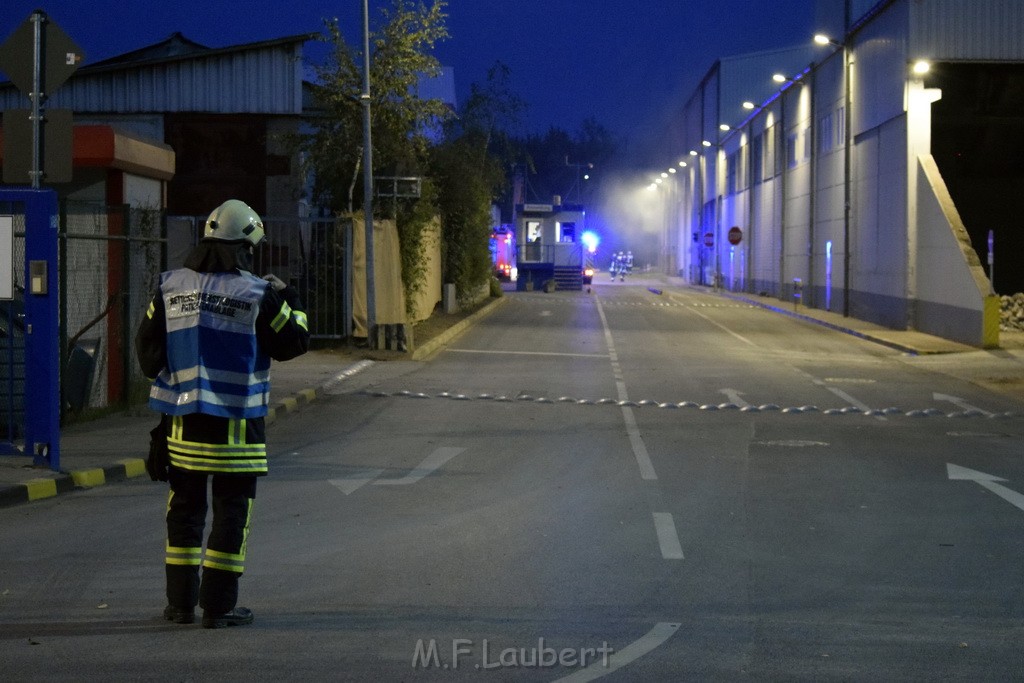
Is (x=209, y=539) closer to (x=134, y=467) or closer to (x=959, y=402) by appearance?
(x=134, y=467)

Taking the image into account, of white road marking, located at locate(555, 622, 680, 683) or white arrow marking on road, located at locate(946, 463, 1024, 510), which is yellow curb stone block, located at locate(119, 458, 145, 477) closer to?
white road marking, located at locate(555, 622, 680, 683)

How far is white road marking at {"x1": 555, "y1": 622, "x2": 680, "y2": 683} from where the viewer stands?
5.36 meters

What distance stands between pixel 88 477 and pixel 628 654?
6152mm

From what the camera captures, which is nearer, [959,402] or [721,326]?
[959,402]

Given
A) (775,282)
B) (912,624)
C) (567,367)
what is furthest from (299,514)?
(775,282)

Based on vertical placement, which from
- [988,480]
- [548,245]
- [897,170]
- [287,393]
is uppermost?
[897,170]

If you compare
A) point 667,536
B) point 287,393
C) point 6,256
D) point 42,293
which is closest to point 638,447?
A: point 667,536

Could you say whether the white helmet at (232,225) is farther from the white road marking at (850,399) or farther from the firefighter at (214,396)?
the white road marking at (850,399)

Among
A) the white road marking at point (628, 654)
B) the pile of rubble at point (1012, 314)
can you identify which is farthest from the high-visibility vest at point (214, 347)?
the pile of rubble at point (1012, 314)

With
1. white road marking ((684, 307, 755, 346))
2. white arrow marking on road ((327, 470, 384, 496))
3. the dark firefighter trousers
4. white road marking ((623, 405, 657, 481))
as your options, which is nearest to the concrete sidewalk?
white arrow marking on road ((327, 470, 384, 496))

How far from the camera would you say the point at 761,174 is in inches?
2261

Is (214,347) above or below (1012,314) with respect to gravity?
above

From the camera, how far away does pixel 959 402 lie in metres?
17.6

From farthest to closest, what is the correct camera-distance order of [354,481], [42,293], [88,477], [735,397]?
[735,397], [354,481], [88,477], [42,293]
